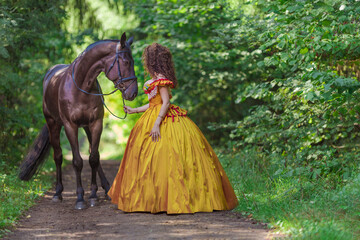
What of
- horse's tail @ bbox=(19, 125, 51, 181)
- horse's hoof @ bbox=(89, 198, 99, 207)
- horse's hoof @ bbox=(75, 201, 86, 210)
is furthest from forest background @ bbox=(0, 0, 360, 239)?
horse's hoof @ bbox=(89, 198, 99, 207)

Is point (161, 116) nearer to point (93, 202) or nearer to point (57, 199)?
point (93, 202)

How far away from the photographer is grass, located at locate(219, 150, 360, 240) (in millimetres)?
3930

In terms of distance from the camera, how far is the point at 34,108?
11.1m

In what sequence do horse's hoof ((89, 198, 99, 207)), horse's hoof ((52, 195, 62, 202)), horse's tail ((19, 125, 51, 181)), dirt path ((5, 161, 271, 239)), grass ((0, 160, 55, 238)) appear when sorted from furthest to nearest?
horse's tail ((19, 125, 51, 181)) < horse's hoof ((52, 195, 62, 202)) < horse's hoof ((89, 198, 99, 207)) < grass ((0, 160, 55, 238)) < dirt path ((5, 161, 271, 239))

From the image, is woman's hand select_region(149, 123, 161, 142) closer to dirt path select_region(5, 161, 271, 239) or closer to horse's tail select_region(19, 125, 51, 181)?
dirt path select_region(5, 161, 271, 239)

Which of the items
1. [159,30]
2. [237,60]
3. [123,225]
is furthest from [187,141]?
[159,30]

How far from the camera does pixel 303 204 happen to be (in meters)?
4.79

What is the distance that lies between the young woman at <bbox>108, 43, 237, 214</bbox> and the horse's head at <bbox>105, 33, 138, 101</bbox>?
1.36 ft

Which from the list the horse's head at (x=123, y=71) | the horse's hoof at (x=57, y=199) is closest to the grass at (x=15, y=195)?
the horse's hoof at (x=57, y=199)

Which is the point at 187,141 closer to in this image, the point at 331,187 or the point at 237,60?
the point at 331,187

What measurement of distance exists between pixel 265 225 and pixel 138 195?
158 centimetres

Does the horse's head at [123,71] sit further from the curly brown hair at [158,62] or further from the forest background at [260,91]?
the forest background at [260,91]

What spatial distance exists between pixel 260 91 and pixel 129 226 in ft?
11.8

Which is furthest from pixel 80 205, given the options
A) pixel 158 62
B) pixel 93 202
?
pixel 158 62
